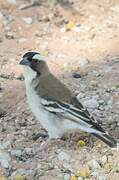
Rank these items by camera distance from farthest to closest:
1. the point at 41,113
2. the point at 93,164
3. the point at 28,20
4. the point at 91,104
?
the point at 28,20 → the point at 91,104 → the point at 41,113 → the point at 93,164

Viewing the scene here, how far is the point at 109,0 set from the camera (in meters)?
10.0

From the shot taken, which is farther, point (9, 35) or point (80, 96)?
point (9, 35)

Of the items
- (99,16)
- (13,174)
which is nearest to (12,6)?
(99,16)

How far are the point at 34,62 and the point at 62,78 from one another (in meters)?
1.35

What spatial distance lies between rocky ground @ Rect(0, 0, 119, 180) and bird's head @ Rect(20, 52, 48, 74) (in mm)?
639

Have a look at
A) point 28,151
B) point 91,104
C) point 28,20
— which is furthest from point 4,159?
point 28,20

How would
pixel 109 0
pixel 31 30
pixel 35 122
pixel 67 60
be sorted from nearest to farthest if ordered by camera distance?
pixel 35 122, pixel 67 60, pixel 31 30, pixel 109 0

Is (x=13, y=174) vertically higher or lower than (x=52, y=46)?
lower

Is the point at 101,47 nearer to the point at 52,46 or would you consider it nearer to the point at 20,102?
the point at 52,46

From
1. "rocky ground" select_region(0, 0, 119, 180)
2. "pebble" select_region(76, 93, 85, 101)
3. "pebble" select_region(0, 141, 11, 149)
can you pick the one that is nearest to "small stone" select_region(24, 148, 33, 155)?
"rocky ground" select_region(0, 0, 119, 180)

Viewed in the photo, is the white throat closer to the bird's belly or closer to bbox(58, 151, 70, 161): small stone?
the bird's belly

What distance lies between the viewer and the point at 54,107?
6266 mm

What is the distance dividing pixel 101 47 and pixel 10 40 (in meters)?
1.24

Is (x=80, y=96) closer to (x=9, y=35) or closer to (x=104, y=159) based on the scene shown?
(x=104, y=159)
